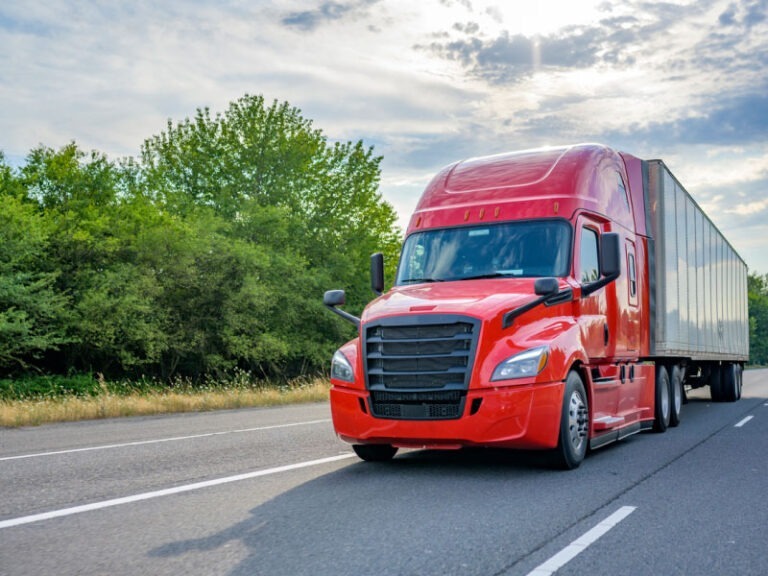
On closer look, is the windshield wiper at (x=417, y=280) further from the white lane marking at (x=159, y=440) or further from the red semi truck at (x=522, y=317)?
the white lane marking at (x=159, y=440)

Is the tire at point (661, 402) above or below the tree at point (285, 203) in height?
below

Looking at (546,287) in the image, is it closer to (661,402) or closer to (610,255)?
(610,255)

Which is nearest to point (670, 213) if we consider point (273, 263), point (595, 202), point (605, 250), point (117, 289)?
point (595, 202)

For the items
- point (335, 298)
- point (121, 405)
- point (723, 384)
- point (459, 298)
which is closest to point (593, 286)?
point (459, 298)

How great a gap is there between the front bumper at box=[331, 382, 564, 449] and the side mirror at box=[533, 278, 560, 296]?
0.89 m

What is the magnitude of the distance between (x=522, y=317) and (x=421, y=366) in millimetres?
1079

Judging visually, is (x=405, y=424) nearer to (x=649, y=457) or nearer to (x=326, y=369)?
(x=649, y=457)

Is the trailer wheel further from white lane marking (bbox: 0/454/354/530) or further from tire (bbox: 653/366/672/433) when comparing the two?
white lane marking (bbox: 0/454/354/530)

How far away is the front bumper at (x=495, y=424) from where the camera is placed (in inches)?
300

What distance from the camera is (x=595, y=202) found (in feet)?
33.0

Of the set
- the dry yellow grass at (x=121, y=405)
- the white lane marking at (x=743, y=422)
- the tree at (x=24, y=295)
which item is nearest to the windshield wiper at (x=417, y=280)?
the white lane marking at (x=743, y=422)

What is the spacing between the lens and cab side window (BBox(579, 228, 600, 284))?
369 inches

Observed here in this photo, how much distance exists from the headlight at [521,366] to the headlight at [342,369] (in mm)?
1467

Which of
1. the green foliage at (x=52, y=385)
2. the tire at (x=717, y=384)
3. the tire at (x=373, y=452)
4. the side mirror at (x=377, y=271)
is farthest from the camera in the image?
the green foliage at (x=52, y=385)
